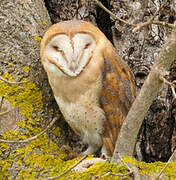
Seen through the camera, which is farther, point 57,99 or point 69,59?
point 57,99

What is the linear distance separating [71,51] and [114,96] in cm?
39

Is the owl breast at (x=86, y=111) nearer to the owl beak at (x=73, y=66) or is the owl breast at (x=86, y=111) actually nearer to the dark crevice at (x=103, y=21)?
the owl beak at (x=73, y=66)

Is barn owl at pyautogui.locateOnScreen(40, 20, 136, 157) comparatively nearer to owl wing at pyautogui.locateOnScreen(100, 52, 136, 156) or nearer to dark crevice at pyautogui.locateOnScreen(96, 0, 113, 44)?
owl wing at pyautogui.locateOnScreen(100, 52, 136, 156)

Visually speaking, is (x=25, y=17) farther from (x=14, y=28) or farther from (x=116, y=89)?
(x=116, y=89)

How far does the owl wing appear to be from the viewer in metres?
2.40

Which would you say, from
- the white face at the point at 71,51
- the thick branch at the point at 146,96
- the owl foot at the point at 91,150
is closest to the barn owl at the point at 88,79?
the white face at the point at 71,51

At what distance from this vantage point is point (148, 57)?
2781 millimetres

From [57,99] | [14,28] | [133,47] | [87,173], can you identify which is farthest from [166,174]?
[14,28]

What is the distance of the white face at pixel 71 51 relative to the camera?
7.36ft

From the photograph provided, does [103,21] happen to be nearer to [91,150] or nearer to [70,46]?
[70,46]

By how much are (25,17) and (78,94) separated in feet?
1.98

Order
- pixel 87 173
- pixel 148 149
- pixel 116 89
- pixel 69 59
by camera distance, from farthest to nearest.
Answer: pixel 148 149 < pixel 116 89 < pixel 69 59 < pixel 87 173

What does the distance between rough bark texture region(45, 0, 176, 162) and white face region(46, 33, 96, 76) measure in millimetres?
542

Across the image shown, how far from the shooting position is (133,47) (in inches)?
111
